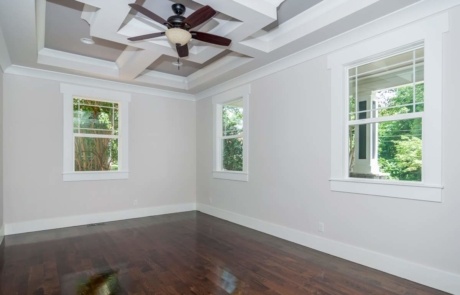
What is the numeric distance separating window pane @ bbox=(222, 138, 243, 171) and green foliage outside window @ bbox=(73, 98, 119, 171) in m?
2.23

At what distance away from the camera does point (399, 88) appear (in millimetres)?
3027

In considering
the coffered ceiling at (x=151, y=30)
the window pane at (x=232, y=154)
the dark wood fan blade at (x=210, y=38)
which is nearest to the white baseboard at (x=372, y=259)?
the window pane at (x=232, y=154)

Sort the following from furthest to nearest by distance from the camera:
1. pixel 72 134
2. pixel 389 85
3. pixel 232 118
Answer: pixel 232 118 < pixel 72 134 < pixel 389 85

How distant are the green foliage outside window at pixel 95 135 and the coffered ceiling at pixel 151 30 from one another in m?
0.67

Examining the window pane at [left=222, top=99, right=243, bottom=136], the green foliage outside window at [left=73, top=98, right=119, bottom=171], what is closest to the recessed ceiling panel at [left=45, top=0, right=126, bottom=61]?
the green foliage outside window at [left=73, top=98, right=119, bottom=171]

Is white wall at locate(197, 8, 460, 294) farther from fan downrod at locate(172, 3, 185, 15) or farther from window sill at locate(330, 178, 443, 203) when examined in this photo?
fan downrod at locate(172, 3, 185, 15)

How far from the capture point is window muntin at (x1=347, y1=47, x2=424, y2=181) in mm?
2871

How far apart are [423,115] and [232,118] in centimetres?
345

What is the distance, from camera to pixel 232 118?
5602 millimetres

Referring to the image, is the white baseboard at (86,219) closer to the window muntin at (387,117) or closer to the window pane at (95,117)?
the window pane at (95,117)

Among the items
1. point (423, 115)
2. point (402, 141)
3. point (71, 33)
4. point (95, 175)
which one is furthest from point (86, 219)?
point (423, 115)

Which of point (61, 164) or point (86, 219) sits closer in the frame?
point (61, 164)

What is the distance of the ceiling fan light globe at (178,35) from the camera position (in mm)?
2715

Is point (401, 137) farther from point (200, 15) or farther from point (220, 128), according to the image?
point (220, 128)
